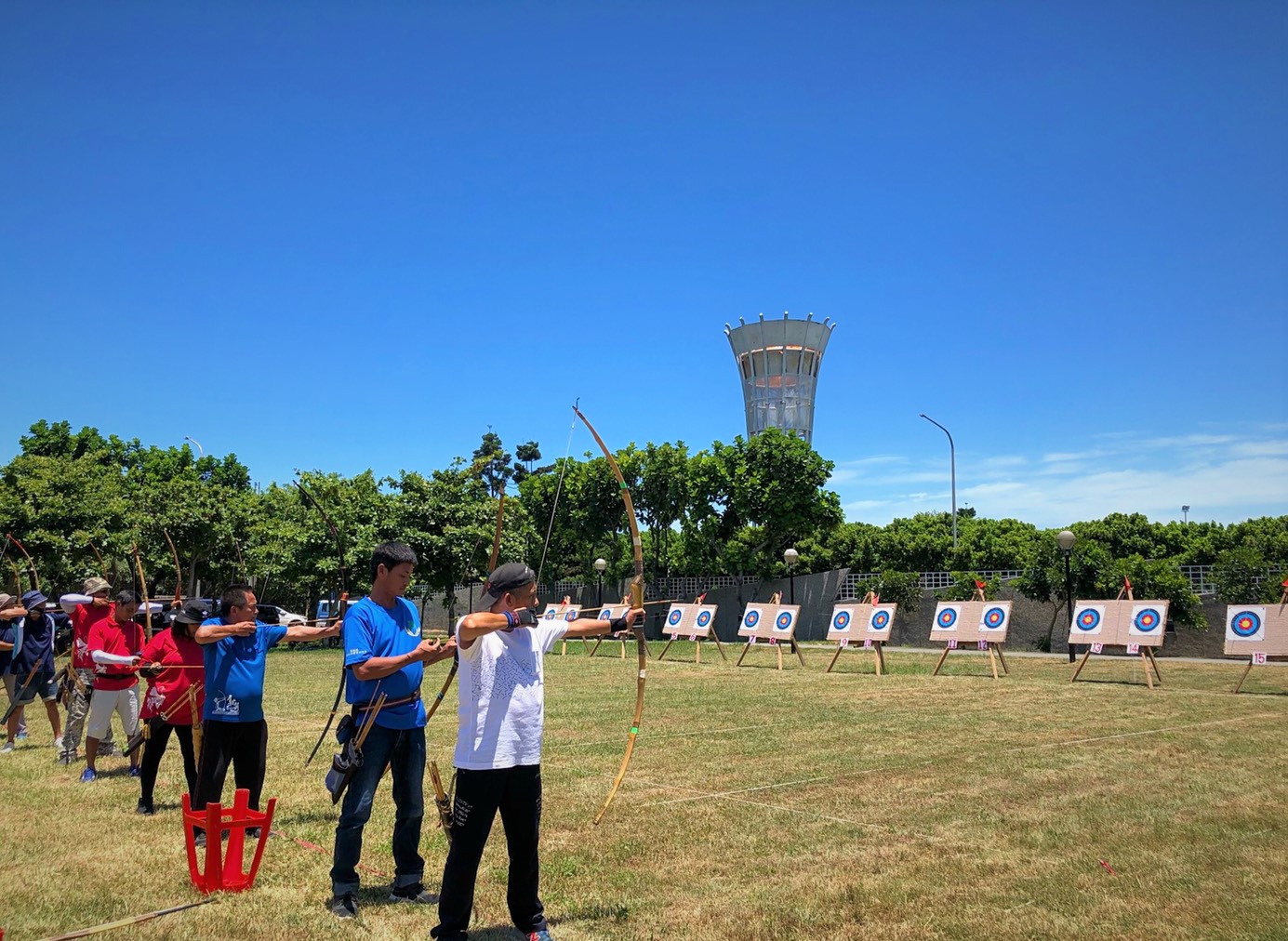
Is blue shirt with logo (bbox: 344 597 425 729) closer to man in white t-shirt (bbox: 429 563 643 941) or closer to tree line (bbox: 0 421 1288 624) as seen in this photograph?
Answer: man in white t-shirt (bbox: 429 563 643 941)

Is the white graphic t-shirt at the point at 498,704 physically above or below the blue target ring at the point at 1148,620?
above

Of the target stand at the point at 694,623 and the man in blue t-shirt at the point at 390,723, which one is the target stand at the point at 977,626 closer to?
the target stand at the point at 694,623

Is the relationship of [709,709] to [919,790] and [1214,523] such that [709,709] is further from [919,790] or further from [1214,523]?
[1214,523]

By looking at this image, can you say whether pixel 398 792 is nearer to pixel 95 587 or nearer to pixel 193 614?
pixel 193 614

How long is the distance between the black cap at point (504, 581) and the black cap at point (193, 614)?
10.5 feet

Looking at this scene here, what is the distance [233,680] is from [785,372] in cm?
4948

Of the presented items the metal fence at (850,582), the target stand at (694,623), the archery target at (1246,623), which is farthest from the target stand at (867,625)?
the metal fence at (850,582)

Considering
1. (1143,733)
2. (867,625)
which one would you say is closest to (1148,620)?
(867,625)

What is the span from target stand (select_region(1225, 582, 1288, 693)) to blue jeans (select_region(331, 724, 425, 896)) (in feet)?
48.9

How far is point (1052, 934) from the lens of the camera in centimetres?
464

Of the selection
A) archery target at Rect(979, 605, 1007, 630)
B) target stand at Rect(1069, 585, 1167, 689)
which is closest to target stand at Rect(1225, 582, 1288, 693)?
target stand at Rect(1069, 585, 1167, 689)

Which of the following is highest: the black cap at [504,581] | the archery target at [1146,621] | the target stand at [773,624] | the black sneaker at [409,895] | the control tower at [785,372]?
the control tower at [785,372]

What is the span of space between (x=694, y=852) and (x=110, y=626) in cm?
659

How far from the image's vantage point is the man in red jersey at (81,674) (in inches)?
387
